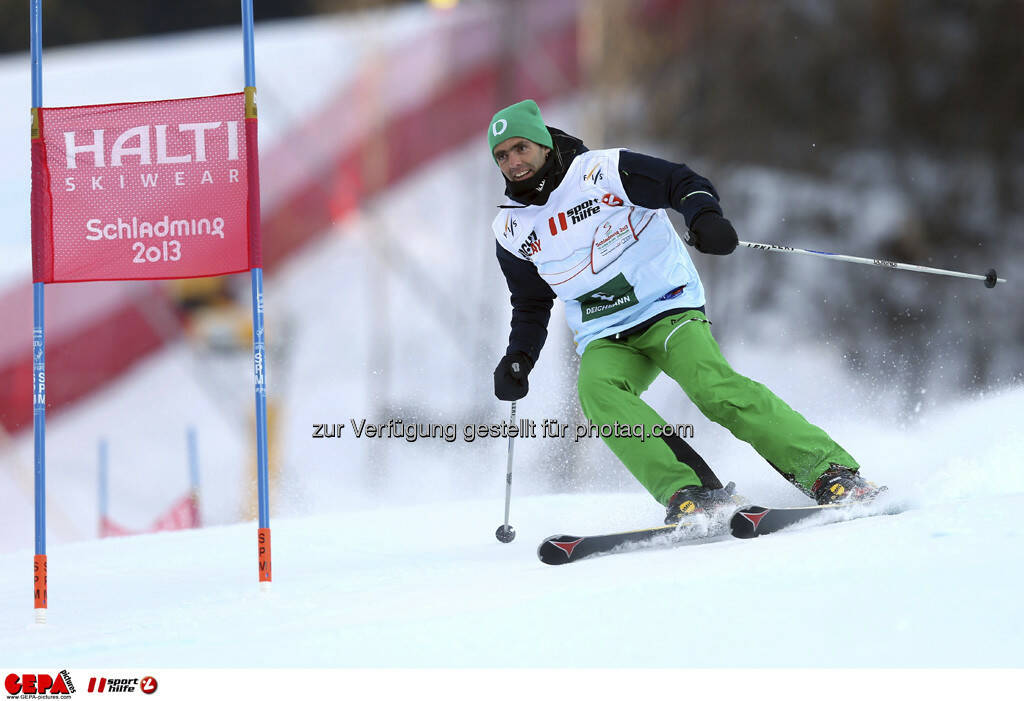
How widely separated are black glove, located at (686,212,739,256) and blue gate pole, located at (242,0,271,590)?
1264 millimetres

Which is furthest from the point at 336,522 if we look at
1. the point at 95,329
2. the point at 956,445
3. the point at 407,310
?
the point at 95,329

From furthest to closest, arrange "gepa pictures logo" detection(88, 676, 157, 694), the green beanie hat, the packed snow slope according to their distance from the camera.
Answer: the green beanie hat, "gepa pictures logo" detection(88, 676, 157, 694), the packed snow slope

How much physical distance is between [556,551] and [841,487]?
2.92ft

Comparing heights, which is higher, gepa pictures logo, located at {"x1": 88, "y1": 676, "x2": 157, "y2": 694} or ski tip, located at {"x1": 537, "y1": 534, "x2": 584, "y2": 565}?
ski tip, located at {"x1": 537, "y1": 534, "x2": 584, "y2": 565}

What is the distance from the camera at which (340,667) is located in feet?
7.09

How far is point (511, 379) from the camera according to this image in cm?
374

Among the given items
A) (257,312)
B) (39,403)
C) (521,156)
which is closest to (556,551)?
(257,312)

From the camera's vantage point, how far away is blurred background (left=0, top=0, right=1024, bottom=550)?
34.4 feet

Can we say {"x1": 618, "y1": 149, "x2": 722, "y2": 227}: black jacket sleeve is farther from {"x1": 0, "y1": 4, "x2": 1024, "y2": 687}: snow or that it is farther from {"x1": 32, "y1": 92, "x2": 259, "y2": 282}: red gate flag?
{"x1": 32, "y1": 92, "x2": 259, "y2": 282}: red gate flag

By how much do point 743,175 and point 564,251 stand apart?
24.0 feet

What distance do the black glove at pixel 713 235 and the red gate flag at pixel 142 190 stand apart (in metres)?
1.33

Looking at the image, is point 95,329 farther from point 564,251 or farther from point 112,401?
point 564,251

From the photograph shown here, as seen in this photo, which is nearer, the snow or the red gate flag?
the snow

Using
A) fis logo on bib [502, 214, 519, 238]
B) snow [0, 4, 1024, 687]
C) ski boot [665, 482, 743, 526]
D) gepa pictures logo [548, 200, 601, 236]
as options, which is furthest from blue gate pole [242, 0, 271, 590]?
ski boot [665, 482, 743, 526]
